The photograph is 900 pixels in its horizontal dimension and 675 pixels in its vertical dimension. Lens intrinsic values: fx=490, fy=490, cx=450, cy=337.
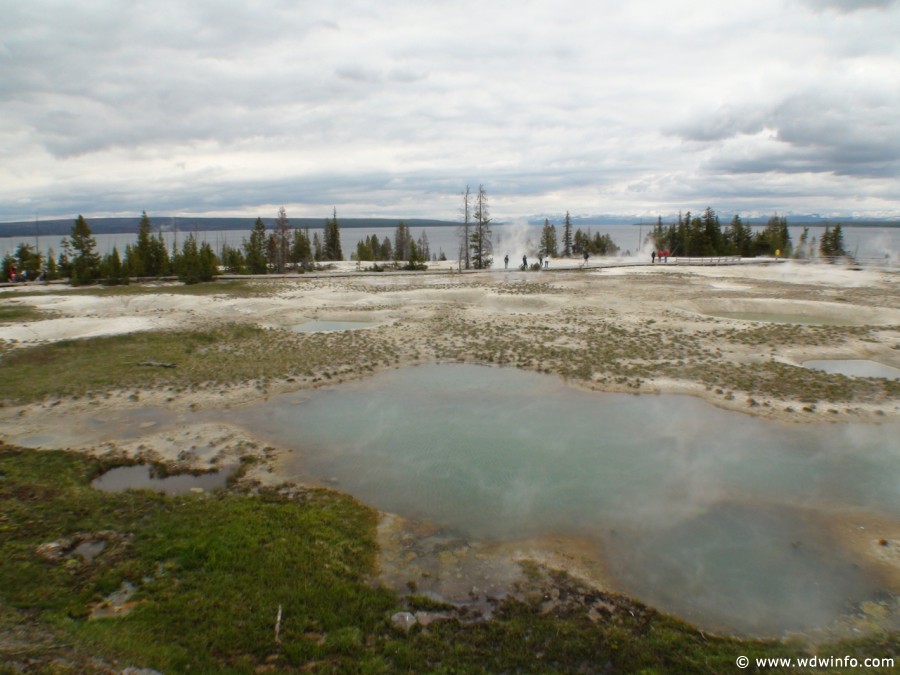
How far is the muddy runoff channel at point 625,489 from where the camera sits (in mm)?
8461

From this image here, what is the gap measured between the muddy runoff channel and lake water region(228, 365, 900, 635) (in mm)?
42

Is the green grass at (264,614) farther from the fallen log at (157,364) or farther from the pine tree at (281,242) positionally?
the pine tree at (281,242)

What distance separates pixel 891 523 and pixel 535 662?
884cm

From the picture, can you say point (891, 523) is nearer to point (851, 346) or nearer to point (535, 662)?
point (535, 662)

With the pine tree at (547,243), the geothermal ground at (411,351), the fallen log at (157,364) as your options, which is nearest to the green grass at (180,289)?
the geothermal ground at (411,351)

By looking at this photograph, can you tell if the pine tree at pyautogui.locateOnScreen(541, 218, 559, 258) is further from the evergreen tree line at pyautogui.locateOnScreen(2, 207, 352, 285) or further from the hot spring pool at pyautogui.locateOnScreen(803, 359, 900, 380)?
the hot spring pool at pyautogui.locateOnScreen(803, 359, 900, 380)

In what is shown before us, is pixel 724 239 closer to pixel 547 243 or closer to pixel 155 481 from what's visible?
pixel 547 243

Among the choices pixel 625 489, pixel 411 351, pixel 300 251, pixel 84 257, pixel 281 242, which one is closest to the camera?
pixel 625 489

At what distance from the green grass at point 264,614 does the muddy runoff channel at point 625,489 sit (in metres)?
0.71

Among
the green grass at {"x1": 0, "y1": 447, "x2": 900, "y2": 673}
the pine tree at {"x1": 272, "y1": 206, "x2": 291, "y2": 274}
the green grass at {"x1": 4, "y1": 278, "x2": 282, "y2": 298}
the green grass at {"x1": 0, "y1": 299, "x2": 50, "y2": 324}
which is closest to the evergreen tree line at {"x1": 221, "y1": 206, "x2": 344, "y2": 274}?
the pine tree at {"x1": 272, "y1": 206, "x2": 291, "y2": 274}

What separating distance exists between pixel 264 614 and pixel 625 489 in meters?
8.12

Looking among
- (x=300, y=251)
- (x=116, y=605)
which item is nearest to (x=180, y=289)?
(x=300, y=251)

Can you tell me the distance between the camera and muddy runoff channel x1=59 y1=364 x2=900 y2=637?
8461 mm

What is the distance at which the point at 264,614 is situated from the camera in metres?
7.35
